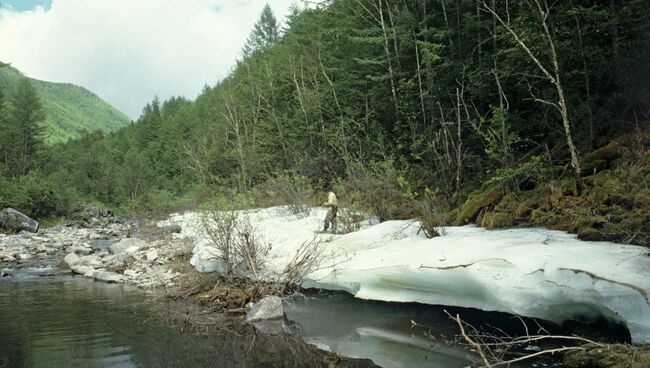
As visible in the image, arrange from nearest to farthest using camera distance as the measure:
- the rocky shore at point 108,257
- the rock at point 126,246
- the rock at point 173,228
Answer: the rocky shore at point 108,257
the rock at point 126,246
the rock at point 173,228

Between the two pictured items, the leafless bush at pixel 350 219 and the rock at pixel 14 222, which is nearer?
the leafless bush at pixel 350 219

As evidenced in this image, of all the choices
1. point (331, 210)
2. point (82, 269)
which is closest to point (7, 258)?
point (82, 269)

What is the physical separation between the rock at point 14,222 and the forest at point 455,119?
2666 mm

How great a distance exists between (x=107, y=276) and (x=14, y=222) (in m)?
18.1

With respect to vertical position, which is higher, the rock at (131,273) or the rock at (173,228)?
the rock at (173,228)

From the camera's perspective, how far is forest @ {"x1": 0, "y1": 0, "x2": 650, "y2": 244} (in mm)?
9914

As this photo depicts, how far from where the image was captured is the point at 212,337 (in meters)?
7.55

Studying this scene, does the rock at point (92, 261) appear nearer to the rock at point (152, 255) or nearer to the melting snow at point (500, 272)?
the rock at point (152, 255)

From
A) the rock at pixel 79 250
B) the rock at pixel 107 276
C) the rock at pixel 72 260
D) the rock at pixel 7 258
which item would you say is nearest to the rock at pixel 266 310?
the rock at pixel 107 276

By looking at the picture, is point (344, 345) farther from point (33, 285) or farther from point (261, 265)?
point (33, 285)

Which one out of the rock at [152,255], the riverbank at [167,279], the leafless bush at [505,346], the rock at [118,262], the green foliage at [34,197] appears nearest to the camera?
the leafless bush at [505,346]

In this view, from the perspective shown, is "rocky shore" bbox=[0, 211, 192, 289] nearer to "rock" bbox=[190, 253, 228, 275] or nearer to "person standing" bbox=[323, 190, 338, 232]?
"rock" bbox=[190, 253, 228, 275]

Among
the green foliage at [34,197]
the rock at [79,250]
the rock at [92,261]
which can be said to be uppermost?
the green foliage at [34,197]

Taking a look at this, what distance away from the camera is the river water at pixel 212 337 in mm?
6395
